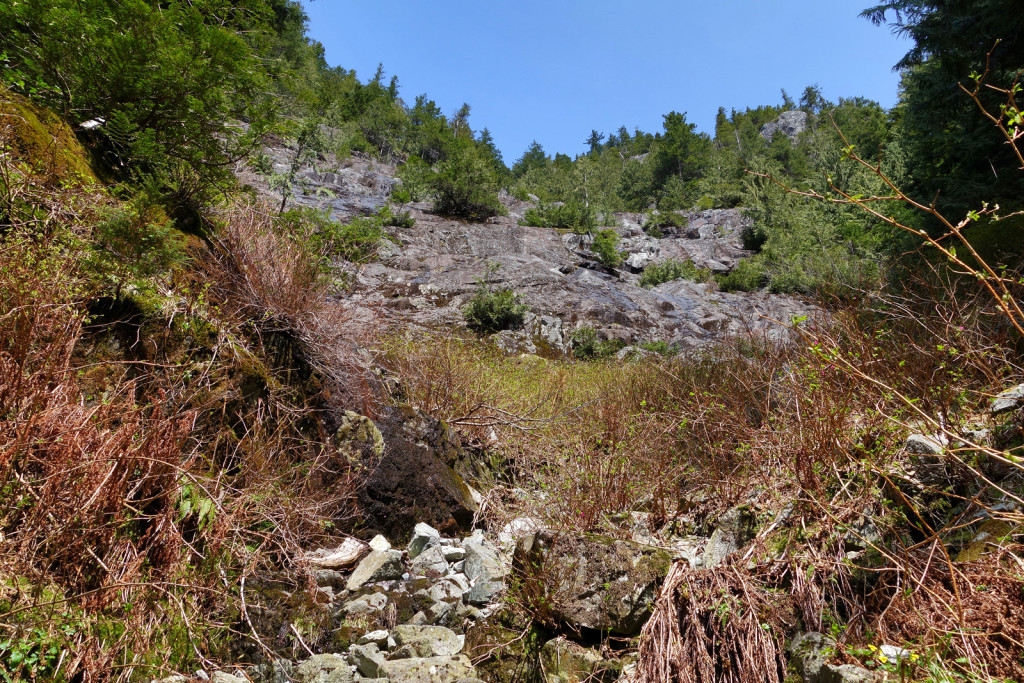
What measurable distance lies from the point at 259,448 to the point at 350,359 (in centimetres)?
142

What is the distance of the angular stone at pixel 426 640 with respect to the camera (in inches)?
120

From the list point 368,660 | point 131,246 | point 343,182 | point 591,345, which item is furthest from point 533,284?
point 343,182

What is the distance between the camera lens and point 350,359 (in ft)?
15.7

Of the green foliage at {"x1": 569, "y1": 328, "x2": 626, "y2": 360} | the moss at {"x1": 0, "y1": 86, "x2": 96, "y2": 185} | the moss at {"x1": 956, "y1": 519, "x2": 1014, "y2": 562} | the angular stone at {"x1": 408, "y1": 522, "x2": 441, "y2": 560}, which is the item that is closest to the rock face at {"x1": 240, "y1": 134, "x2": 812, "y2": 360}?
the green foliage at {"x1": 569, "y1": 328, "x2": 626, "y2": 360}

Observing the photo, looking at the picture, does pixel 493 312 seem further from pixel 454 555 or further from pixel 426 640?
pixel 426 640

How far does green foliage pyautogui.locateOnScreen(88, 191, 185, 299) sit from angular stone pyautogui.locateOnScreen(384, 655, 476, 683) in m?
2.88

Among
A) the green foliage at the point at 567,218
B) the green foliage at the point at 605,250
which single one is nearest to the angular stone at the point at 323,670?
the green foliage at the point at 605,250

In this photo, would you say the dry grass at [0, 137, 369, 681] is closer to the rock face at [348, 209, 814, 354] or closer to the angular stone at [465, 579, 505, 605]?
the angular stone at [465, 579, 505, 605]

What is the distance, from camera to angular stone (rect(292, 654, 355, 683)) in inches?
107

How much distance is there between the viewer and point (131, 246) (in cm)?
331

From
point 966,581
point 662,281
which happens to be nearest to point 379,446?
point 966,581

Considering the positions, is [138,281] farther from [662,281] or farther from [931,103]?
[662,281]

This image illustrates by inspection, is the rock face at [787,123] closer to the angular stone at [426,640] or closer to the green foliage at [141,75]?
the green foliage at [141,75]

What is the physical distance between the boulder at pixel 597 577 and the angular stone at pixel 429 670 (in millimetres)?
603
